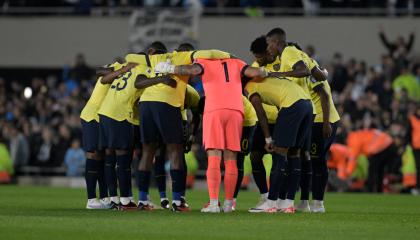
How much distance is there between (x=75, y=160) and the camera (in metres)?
33.3

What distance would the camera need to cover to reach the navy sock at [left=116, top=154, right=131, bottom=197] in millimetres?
18375

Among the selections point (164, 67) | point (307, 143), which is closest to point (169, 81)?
point (164, 67)

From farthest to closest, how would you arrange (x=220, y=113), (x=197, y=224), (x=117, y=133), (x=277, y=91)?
1. (x=117, y=133)
2. (x=277, y=91)
3. (x=220, y=113)
4. (x=197, y=224)

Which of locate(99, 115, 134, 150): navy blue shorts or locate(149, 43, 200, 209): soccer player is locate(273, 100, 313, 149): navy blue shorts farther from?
locate(99, 115, 134, 150): navy blue shorts

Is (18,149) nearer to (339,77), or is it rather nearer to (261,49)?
(339,77)

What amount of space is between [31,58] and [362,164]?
11858 mm

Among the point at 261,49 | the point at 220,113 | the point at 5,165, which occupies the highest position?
the point at 261,49

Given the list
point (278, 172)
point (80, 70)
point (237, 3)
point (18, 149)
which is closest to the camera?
point (278, 172)

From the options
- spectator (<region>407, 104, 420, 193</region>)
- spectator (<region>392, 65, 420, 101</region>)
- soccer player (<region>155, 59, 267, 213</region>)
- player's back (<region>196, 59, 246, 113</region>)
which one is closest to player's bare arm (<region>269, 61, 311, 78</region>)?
soccer player (<region>155, 59, 267, 213</region>)

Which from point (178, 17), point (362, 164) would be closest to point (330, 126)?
point (362, 164)

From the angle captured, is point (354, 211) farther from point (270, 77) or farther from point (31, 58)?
point (31, 58)

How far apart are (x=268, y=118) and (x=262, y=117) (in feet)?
3.15

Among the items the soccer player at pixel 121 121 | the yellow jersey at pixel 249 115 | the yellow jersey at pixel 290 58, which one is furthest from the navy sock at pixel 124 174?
the yellow jersey at pixel 290 58

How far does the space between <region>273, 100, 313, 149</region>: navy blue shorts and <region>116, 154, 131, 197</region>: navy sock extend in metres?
2.15
